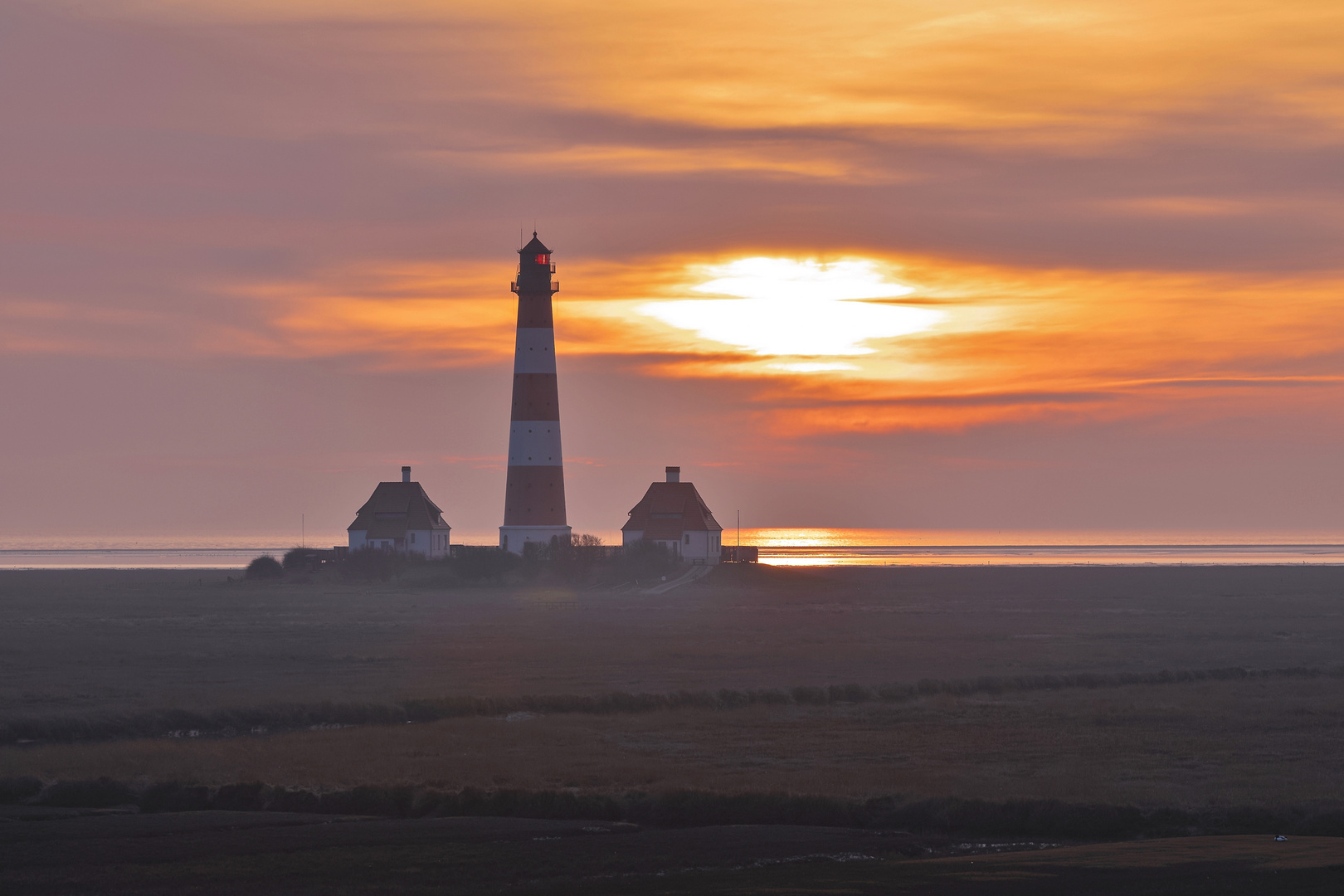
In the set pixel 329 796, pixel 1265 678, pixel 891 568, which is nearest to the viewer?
pixel 329 796

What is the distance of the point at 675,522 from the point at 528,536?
16853 mm

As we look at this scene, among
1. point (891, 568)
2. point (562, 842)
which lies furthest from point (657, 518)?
point (562, 842)

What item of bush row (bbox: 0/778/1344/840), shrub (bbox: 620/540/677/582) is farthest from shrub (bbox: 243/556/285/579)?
bush row (bbox: 0/778/1344/840)

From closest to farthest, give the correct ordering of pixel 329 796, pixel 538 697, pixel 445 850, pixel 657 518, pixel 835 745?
pixel 445 850
pixel 329 796
pixel 835 745
pixel 538 697
pixel 657 518

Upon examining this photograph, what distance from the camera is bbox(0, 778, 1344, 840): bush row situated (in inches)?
851

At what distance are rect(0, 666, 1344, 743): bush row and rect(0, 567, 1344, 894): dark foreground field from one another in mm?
95

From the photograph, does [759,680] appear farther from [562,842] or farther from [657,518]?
[657,518]

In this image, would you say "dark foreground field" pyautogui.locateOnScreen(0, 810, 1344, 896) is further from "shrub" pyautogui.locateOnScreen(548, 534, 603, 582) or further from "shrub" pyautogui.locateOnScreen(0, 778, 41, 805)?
"shrub" pyautogui.locateOnScreen(548, 534, 603, 582)

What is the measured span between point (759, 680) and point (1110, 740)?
1188cm

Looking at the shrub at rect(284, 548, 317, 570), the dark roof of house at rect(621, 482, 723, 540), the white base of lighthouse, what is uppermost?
the dark roof of house at rect(621, 482, 723, 540)

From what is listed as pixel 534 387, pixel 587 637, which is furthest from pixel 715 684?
pixel 534 387

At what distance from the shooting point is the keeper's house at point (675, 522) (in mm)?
96750

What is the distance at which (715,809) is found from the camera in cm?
2269

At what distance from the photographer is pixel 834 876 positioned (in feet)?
59.9
